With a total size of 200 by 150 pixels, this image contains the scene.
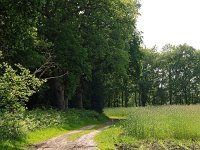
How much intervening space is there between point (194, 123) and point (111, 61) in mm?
24818

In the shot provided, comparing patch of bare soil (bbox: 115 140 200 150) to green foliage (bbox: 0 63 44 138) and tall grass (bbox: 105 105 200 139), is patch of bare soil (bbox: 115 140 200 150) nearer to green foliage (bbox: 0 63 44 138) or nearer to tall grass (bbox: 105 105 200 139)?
tall grass (bbox: 105 105 200 139)

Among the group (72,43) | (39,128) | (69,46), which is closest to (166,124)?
(39,128)

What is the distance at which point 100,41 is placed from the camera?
39312mm

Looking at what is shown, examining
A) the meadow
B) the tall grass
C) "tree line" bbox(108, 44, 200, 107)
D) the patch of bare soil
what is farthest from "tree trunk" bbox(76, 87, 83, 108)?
"tree line" bbox(108, 44, 200, 107)

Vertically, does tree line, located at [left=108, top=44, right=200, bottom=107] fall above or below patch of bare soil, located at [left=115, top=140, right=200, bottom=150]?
above

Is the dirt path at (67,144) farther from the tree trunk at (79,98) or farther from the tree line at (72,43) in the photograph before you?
the tree trunk at (79,98)

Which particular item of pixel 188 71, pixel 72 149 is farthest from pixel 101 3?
pixel 188 71

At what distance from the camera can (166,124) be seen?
66.9 feet

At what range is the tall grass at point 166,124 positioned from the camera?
19969 mm

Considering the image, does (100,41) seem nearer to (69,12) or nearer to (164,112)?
(69,12)

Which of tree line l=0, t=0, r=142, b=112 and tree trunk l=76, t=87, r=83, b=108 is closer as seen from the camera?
tree line l=0, t=0, r=142, b=112

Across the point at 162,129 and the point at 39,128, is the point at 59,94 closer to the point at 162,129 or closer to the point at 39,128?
the point at 39,128

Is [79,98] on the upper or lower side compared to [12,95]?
upper

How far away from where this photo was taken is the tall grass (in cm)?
1997
